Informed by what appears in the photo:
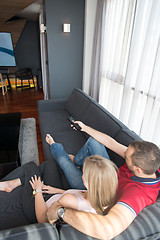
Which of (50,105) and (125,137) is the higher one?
(125,137)

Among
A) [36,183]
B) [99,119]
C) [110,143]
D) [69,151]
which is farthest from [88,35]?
[36,183]

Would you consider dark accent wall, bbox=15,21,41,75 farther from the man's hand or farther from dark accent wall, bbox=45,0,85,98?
the man's hand

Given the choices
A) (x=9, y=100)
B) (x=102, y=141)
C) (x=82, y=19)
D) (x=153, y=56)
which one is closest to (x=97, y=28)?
(x=82, y=19)

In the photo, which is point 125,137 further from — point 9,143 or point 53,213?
point 9,143

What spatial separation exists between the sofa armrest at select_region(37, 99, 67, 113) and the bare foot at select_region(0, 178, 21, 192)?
1.75 meters

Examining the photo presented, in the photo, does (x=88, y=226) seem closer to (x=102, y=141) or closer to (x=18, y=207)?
(x=18, y=207)

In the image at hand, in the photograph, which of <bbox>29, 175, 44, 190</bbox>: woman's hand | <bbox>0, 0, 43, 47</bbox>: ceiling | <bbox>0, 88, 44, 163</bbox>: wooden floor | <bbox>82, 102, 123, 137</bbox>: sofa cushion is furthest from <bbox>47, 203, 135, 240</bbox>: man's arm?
<bbox>0, 0, 43, 47</bbox>: ceiling

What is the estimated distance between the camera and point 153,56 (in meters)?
1.75

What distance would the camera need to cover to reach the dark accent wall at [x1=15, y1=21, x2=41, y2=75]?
19.4 ft

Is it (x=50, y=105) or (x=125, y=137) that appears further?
(x=50, y=105)

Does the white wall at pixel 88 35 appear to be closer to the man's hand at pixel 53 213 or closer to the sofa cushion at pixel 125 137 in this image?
the sofa cushion at pixel 125 137

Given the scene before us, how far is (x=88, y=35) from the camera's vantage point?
3350 millimetres

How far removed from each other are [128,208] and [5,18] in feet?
18.6

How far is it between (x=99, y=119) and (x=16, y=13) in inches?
165
